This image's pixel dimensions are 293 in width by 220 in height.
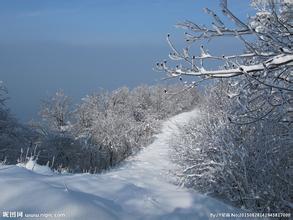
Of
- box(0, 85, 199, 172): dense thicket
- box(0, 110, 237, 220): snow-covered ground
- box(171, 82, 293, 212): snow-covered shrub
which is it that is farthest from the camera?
box(0, 85, 199, 172): dense thicket

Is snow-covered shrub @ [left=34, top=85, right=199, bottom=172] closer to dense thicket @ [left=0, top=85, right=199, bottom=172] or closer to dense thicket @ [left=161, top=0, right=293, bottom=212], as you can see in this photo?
dense thicket @ [left=0, top=85, right=199, bottom=172]

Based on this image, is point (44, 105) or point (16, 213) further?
point (44, 105)

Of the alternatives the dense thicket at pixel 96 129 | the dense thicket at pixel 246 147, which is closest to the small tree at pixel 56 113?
the dense thicket at pixel 96 129

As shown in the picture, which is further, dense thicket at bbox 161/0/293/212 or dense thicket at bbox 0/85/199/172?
dense thicket at bbox 0/85/199/172

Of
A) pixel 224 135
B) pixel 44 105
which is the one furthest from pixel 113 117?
pixel 224 135

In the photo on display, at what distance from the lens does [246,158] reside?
784 cm

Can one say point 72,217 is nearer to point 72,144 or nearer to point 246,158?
point 246,158

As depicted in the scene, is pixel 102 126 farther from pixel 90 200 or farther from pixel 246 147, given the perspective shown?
pixel 90 200

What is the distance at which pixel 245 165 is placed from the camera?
25.0ft

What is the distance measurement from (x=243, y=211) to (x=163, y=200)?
6.22ft

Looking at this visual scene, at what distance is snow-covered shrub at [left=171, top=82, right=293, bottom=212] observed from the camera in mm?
7242

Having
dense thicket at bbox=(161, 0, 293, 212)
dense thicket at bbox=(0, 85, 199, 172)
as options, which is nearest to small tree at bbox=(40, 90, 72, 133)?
dense thicket at bbox=(0, 85, 199, 172)

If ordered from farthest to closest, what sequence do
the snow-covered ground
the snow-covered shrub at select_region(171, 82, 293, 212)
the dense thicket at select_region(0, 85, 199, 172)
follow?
1. the dense thicket at select_region(0, 85, 199, 172)
2. the snow-covered shrub at select_region(171, 82, 293, 212)
3. the snow-covered ground

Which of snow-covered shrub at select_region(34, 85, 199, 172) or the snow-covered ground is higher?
the snow-covered ground
